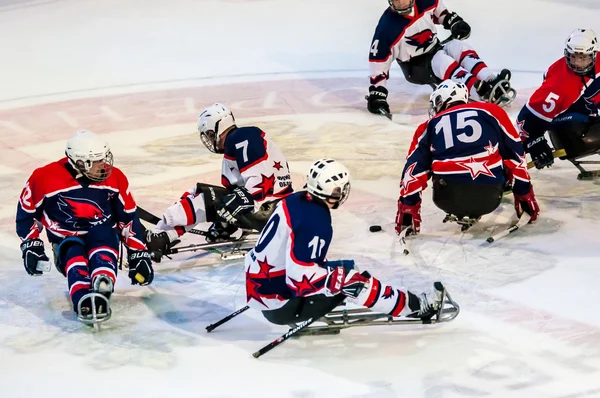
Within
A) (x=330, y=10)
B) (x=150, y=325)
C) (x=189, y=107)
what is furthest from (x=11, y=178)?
(x=330, y=10)

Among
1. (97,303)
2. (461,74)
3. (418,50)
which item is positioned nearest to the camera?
(97,303)

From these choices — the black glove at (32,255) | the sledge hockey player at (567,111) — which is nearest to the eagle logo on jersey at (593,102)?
the sledge hockey player at (567,111)

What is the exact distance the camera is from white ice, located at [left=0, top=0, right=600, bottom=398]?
4523 mm

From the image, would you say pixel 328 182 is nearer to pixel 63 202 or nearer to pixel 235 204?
pixel 235 204

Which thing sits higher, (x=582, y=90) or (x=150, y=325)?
(x=582, y=90)

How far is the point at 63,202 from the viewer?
512 cm

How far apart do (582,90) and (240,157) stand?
247 centimetres

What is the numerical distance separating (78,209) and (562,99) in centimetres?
336

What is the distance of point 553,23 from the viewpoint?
10578 millimetres

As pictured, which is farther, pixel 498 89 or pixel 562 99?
pixel 498 89

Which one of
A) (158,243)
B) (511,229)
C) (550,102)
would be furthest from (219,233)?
(550,102)

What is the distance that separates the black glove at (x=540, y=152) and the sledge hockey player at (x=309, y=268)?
2303 millimetres

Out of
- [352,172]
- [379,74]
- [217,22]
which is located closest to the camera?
[352,172]

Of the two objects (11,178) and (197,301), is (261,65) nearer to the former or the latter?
(11,178)
